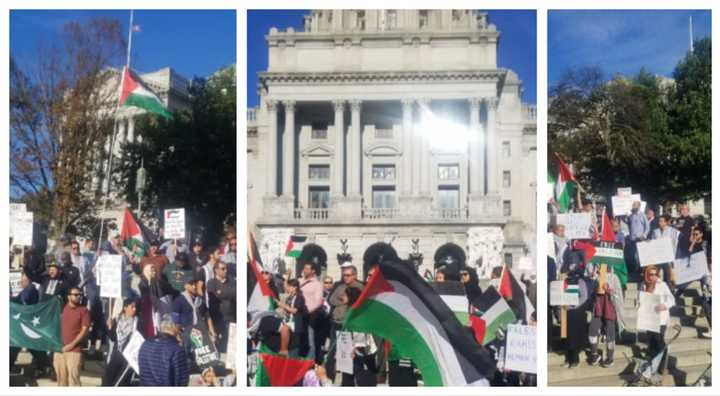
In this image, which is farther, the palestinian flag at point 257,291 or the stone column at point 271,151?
the stone column at point 271,151

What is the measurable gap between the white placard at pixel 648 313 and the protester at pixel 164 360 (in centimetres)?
478

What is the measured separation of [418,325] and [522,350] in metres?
1.23

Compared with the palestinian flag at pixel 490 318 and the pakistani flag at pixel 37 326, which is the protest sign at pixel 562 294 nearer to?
the palestinian flag at pixel 490 318

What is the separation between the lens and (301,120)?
9.55 metres

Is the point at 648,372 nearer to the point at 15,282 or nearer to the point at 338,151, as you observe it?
the point at 338,151

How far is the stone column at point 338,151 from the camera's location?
9.30 meters

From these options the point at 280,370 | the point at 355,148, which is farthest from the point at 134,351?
the point at 355,148

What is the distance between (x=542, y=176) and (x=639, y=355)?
2.13 meters

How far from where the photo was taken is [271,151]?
31.0 feet

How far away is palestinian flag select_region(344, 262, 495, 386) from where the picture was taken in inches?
324

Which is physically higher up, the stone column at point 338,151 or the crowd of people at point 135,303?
the stone column at point 338,151

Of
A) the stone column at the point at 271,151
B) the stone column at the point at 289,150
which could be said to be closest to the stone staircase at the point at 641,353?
the stone column at the point at 289,150

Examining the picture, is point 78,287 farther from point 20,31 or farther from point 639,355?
point 639,355

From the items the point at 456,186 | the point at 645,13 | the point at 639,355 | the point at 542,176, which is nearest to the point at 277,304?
the point at 456,186
